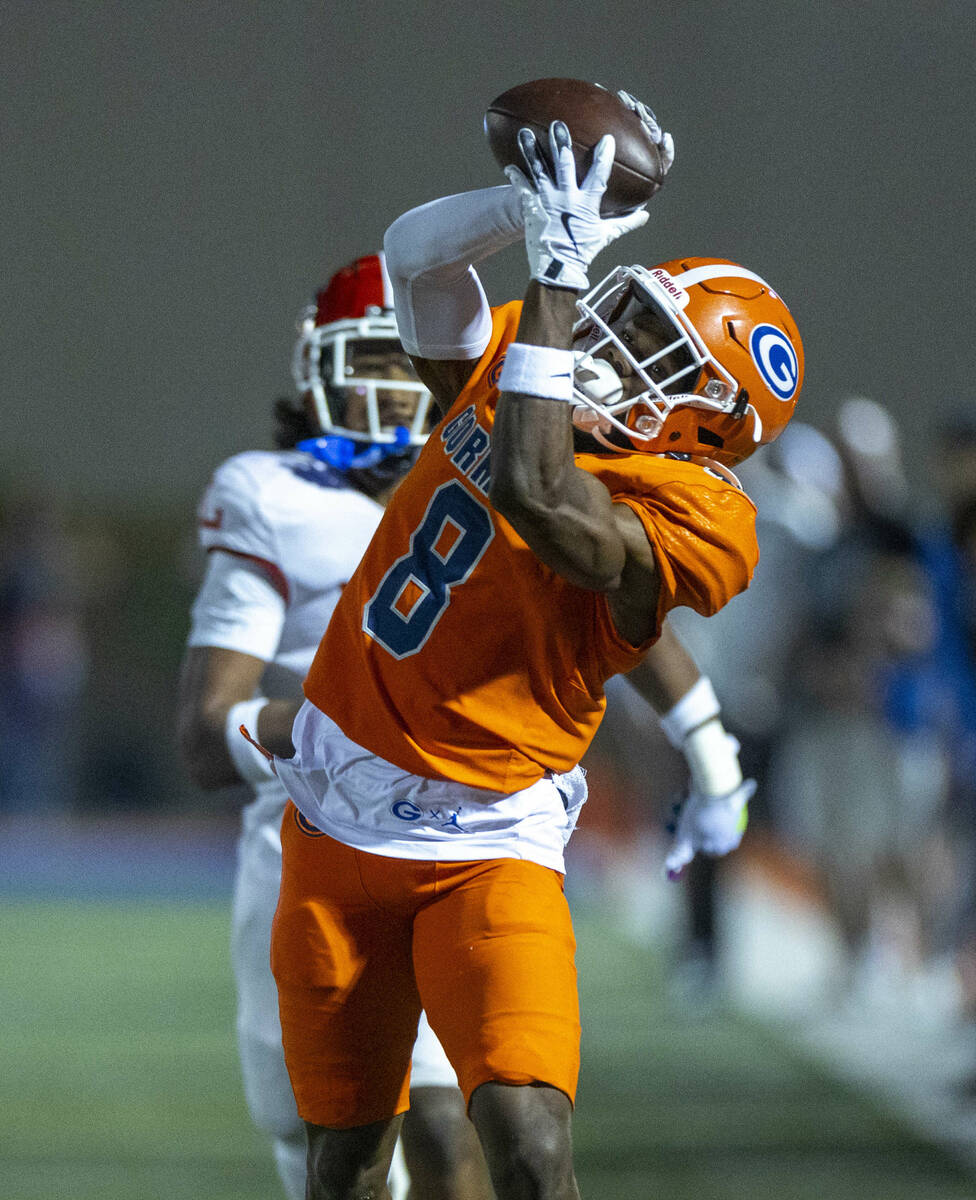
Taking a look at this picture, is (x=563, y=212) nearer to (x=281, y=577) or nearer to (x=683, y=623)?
Result: (x=281, y=577)

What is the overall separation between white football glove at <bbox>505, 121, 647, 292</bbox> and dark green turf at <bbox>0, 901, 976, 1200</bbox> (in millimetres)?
2305

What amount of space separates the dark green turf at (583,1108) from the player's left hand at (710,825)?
47.9 inches

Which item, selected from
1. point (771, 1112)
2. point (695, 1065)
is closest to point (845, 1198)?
point (771, 1112)

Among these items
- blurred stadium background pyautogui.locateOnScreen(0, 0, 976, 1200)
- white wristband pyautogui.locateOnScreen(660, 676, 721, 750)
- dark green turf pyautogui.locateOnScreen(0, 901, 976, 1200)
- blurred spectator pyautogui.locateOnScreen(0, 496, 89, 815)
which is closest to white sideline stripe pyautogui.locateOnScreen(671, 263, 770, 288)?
white wristband pyautogui.locateOnScreen(660, 676, 721, 750)

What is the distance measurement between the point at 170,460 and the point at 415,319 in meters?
10.5

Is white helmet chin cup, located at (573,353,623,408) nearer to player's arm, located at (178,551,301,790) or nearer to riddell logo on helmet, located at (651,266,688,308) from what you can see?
riddell logo on helmet, located at (651,266,688,308)

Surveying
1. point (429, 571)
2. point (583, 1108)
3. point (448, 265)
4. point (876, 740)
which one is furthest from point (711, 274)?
point (876, 740)

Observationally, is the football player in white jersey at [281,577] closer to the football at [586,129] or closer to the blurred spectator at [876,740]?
the football at [586,129]

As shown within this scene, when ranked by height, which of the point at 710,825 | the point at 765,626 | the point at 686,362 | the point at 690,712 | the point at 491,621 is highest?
the point at 686,362

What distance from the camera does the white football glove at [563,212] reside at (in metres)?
1.93

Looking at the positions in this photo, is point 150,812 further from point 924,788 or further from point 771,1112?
point 771,1112

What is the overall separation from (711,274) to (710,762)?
83 centimetres

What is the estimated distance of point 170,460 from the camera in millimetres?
12555

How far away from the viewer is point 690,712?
2.68 meters
